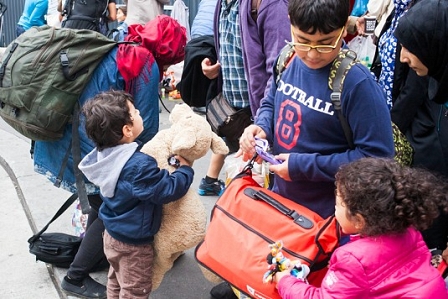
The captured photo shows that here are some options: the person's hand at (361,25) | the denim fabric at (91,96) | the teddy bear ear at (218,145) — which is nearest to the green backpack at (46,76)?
the denim fabric at (91,96)

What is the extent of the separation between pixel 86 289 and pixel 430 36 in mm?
2472

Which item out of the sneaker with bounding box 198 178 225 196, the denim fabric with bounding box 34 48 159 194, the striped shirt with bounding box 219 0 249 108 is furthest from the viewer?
the sneaker with bounding box 198 178 225 196

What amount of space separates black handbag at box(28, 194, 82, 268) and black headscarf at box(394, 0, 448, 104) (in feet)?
7.68

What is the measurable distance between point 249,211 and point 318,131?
419mm

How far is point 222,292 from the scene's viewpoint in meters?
3.58

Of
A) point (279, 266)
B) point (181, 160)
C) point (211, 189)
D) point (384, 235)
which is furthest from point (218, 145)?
point (211, 189)

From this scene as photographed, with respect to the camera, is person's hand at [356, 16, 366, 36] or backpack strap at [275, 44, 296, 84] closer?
backpack strap at [275, 44, 296, 84]

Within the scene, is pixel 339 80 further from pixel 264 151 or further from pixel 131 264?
pixel 131 264

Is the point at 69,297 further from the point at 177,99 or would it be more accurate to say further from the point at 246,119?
the point at 177,99

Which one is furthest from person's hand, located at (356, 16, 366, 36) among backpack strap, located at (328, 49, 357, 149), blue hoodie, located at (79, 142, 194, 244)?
backpack strap, located at (328, 49, 357, 149)

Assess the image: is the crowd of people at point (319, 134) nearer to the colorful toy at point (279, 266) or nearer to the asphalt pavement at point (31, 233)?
the colorful toy at point (279, 266)

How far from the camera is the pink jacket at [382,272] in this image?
1989 mm

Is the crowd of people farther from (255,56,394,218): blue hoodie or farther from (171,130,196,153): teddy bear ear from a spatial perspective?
(171,130,196,153): teddy bear ear

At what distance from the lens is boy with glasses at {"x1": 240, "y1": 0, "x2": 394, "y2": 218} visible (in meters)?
2.25
